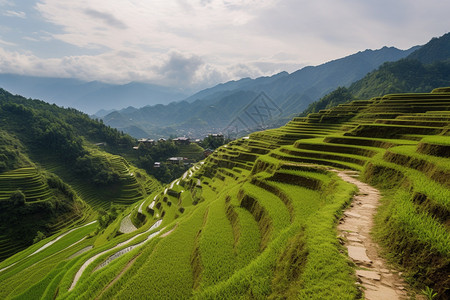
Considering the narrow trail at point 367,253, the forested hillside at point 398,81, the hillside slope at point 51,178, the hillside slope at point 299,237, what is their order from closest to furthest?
the narrow trail at point 367,253 → the hillside slope at point 299,237 → the hillside slope at point 51,178 → the forested hillside at point 398,81

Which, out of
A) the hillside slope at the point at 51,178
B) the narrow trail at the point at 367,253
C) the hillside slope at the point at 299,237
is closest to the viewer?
the narrow trail at the point at 367,253

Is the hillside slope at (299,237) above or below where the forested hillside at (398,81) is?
below

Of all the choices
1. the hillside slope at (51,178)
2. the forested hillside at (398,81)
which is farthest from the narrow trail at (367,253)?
the forested hillside at (398,81)

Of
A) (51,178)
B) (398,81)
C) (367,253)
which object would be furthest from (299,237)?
(398,81)

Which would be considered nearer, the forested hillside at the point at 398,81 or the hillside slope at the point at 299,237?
the hillside slope at the point at 299,237

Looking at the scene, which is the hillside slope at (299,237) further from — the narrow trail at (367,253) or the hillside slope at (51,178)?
the hillside slope at (51,178)

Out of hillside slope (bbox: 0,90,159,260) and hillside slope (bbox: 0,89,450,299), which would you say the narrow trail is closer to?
hillside slope (bbox: 0,89,450,299)

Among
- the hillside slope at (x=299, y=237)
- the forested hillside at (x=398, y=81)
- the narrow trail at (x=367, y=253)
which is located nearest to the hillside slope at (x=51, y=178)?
the hillside slope at (x=299, y=237)

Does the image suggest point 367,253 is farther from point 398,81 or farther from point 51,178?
point 398,81
